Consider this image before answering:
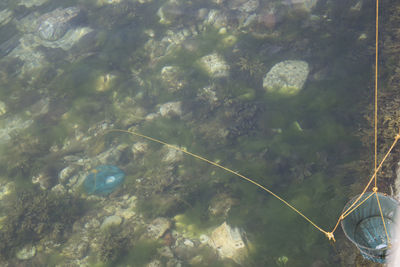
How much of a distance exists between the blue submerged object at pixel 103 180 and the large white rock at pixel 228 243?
95.6 inches

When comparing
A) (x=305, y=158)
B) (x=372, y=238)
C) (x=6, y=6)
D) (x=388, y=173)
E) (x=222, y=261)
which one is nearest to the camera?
(x=372, y=238)

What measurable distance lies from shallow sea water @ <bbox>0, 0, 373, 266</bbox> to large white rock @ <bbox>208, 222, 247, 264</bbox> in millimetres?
110

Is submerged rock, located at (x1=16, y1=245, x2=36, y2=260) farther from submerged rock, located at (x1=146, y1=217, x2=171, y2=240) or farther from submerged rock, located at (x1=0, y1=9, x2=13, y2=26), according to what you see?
submerged rock, located at (x1=0, y1=9, x2=13, y2=26)

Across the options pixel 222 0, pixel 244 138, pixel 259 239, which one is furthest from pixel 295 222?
pixel 222 0

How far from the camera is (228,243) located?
3984mm

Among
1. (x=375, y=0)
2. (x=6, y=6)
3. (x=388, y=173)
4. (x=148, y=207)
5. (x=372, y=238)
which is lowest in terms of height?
(x=148, y=207)

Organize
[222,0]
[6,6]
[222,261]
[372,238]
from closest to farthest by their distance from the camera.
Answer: [372,238], [222,261], [222,0], [6,6]

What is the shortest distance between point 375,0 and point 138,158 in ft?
21.6

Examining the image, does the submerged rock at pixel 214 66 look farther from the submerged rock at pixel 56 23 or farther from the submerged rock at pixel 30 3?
the submerged rock at pixel 30 3

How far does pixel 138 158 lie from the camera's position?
229 inches

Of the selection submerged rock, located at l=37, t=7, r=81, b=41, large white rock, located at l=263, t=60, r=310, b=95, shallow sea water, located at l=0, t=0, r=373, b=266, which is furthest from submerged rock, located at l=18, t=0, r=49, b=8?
large white rock, located at l=263, t=60, r=310, b=95

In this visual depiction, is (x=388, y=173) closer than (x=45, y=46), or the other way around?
(x=388, y=173)

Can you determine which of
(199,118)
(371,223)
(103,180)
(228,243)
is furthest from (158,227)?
(371,223)

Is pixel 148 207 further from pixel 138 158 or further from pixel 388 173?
pixel 388 173
